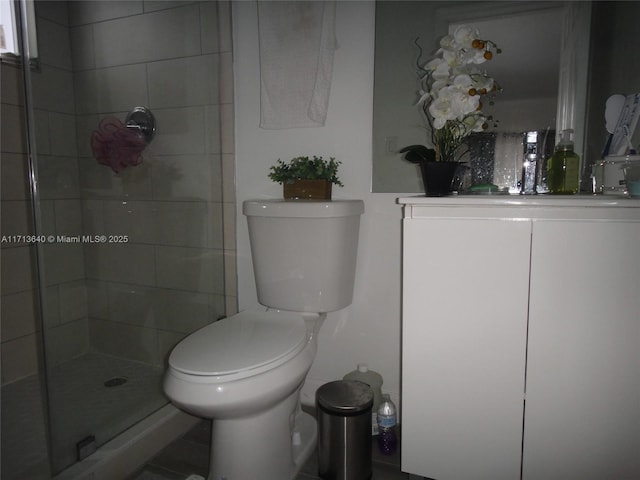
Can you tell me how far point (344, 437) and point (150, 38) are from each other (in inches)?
64.1

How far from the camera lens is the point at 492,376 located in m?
1.06

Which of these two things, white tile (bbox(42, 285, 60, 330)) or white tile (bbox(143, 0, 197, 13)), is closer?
white tile (bbox(42, 285, 60, 330))

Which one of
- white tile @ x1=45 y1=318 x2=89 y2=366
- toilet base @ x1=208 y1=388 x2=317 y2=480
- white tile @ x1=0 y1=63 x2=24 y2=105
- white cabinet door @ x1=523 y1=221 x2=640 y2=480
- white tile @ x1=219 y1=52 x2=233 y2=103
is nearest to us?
white cabinet door @ x1=523 y1=221 x2=640 y2=480

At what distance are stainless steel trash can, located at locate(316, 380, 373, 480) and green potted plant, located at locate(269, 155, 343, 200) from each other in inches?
26.9

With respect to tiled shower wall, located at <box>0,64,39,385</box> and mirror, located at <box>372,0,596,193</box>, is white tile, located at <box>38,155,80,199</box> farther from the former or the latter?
mirror, located at <box>372,0,596,193</box>

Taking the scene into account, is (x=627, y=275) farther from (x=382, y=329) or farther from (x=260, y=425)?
(x=260, y=425)

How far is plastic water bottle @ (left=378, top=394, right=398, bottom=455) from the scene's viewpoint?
142cm

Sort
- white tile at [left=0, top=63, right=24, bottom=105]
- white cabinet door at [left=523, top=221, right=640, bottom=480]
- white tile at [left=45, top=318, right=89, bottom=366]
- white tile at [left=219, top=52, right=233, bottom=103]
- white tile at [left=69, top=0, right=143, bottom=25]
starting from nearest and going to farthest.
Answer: white cabinet door at [left=523, top=221, right=640, bottom=480], white tile at [left=45, top=318, right=89, bottom=366], white tile at [left=0, top=63, right=24, bottom=105], white tile at [left=69, top=0, right=143, bottom=25], white tile at [left=219, top=52, right=233, bottom=103]

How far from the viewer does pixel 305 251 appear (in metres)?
1.39

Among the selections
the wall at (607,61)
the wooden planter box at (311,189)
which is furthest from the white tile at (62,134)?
the wall at (607,61)

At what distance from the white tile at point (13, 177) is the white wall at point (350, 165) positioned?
819 millimetres

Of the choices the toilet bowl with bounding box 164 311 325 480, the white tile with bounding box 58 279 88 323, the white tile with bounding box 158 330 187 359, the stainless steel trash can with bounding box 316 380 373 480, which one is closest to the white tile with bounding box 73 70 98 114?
the white tile with bounding box 58 279 88 323

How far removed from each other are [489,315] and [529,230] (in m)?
0.23

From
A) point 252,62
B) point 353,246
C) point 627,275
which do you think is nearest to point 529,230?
point 627,275
